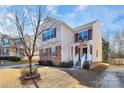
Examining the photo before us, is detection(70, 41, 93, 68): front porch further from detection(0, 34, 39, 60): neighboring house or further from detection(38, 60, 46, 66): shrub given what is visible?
detection(0, 34, 39, 60): neighboring house

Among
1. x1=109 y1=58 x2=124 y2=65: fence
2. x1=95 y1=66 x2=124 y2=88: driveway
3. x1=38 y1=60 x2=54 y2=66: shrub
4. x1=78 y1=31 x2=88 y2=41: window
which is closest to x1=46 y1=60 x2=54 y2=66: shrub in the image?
x1=38 y1=60 x2=54 y2=66: shrub

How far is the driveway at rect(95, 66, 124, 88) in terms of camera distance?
14.9 feet

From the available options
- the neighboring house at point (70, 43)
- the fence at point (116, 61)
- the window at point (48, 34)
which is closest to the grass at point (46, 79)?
the neighboring house at point (70, 43)

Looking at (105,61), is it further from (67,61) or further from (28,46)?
(28,46)

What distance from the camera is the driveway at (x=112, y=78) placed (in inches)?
178

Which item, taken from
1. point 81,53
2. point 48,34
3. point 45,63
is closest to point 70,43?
point 81,53

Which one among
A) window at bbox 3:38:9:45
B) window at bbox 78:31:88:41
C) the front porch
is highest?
window at bbox 78:31:88:41

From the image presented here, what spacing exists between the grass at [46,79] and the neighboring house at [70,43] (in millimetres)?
212

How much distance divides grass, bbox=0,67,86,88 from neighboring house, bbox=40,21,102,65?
212 millimetres

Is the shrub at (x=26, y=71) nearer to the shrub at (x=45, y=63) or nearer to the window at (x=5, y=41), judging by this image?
the shrub at (x=45, y=63)

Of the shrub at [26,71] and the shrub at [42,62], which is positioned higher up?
the shrub at [42,62]

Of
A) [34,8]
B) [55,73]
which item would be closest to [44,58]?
[55,73]

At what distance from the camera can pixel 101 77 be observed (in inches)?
181

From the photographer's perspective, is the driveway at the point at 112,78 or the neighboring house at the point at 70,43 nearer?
the driveway at the point at 112,78
